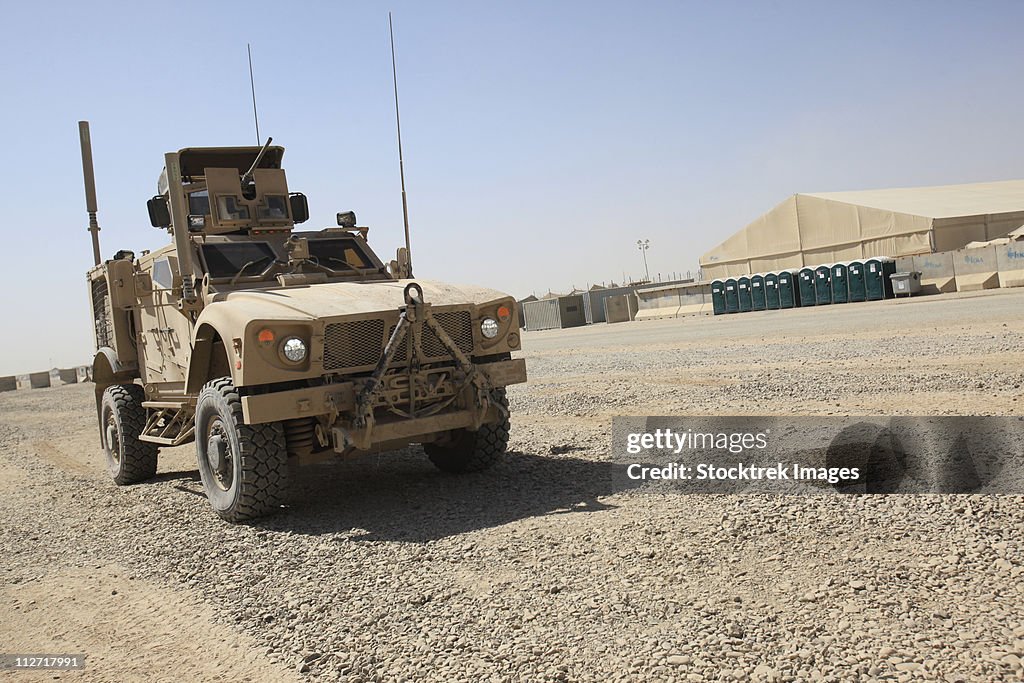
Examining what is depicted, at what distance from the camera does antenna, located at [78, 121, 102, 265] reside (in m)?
10.4

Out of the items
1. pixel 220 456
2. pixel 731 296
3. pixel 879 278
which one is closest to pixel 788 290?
pixel 731 296

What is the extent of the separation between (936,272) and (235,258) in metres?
29.5

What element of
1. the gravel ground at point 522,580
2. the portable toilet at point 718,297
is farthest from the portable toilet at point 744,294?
the gravel ground at point 522,580

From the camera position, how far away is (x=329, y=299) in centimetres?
694

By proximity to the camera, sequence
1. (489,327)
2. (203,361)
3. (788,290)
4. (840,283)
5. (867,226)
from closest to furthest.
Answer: (489,327)
(203,361)
(840,283)
(788,290)
(867,226)

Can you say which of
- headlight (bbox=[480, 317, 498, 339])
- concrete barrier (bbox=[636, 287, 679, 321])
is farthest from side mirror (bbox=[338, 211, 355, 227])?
concrete barrier (bbox=[636, 287, 679, 321])

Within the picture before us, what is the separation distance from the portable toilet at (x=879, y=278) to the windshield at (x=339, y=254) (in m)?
28.0

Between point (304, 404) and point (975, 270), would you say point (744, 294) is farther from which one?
point (304, 404)

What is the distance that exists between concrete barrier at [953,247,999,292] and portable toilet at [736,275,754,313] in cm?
764

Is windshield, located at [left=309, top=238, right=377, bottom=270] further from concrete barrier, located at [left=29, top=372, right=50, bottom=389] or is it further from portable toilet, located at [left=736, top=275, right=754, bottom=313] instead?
concrete barrier, located at [left=29, top=372, right=50, bottom=389]

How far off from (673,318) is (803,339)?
1954cm

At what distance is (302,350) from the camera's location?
6383 millimetres

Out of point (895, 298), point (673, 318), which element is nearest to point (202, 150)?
point (895, 298)

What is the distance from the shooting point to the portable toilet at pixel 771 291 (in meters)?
35.8
